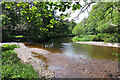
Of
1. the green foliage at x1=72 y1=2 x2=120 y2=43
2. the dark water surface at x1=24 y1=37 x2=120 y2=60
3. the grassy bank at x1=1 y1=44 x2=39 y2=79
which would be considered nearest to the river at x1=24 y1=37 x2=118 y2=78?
the dark water surface at x1=24 y1=37 x2=120 y2=60

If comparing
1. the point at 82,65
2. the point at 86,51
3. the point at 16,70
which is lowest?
the point at 86,51

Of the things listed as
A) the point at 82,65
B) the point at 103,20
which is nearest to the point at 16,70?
the point at 103,20

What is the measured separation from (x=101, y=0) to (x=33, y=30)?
21.2m

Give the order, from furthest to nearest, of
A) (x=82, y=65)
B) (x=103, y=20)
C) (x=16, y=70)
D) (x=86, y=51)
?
(x=86, y=51) < (x=82, y=65) < (x=16, y=70) < (x=103, y=20)

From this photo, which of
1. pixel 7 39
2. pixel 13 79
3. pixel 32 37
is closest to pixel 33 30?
pixel 32 37

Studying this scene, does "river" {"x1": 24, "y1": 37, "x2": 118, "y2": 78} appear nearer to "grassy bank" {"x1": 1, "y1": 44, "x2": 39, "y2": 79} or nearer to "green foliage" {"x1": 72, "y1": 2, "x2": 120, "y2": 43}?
"grassy bank" {"x1": 1, "y1": 44, "x2": 39, "y2": 79}

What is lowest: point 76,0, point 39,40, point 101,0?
point 39,40

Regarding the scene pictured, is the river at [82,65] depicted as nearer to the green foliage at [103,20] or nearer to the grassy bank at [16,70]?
the grassy bank at [16,70]

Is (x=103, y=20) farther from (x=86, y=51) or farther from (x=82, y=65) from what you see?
(x=86, y=51)

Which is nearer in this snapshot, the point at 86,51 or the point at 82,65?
the point at 82,65

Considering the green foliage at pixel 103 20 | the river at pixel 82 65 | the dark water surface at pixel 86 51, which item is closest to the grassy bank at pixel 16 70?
the river at pixel 82 65

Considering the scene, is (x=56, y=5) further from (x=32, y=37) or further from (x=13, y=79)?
(x=32, y=37)

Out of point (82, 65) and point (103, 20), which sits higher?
point (103, 20)

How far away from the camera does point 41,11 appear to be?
1.84 metres
